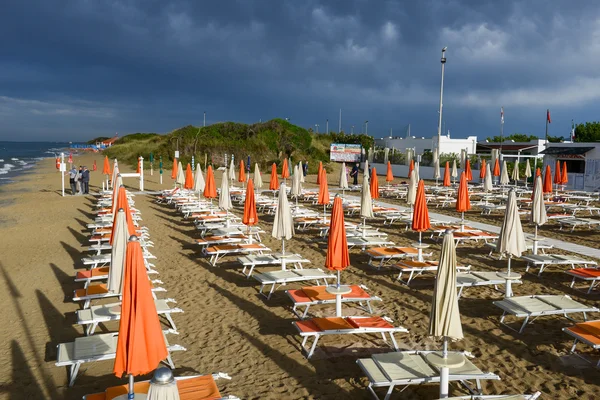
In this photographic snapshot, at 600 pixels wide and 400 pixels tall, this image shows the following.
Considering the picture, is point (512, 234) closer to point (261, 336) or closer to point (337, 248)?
point (337, 248)

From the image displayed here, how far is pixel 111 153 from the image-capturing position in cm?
6412

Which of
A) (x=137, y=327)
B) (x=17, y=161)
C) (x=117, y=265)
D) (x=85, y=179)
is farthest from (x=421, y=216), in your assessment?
(x=17, y=161)

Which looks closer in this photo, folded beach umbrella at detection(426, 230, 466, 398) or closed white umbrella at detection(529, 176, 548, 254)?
folded beach umbrella at detection(426, 230, 466, 398)

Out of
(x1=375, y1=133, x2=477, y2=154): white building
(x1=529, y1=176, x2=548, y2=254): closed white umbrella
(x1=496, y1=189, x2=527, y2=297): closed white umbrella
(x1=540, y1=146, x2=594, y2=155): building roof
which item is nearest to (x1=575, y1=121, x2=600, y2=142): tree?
(x1=375, y1=133, x2=477, y2=154): white building

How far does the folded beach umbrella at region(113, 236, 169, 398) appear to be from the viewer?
404 cm

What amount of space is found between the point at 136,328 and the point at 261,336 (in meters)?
3.07

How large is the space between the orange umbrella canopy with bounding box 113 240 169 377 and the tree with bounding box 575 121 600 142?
59841mm

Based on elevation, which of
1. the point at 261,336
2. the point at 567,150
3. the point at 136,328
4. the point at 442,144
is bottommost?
the point at 261,336

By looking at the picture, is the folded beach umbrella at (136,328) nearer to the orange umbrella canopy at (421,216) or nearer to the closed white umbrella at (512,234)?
the closed white umbrella at (512,234)

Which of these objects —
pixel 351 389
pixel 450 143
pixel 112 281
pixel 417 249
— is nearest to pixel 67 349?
pixel 112 281

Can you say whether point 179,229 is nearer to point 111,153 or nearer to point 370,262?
point 370,262

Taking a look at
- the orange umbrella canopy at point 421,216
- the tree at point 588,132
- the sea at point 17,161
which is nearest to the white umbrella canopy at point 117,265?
the orange umbrella canopy at point 421,216

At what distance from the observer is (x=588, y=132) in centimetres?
5516

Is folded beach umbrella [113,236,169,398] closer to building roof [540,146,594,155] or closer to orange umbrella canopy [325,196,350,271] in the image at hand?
orange umbrella canopy [325,196,350,271]
